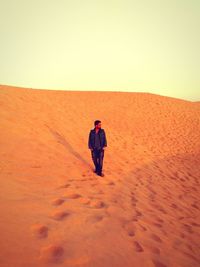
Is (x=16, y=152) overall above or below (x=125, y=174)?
above

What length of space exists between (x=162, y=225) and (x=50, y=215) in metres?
1.91

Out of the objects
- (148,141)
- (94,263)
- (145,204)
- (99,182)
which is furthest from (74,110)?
(94,263)

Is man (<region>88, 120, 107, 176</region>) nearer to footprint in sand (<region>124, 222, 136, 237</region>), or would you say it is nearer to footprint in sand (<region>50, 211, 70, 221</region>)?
footprint in sand (<region>124, 222, 136, 237</region>)

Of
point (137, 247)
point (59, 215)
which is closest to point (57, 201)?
point (59, 215)

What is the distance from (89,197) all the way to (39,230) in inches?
70.8

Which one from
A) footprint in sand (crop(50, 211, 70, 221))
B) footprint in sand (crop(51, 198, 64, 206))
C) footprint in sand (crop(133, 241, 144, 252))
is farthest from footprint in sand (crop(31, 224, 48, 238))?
footprint in sand (crop(133, 241, 144, 252))

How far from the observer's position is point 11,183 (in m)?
3.86

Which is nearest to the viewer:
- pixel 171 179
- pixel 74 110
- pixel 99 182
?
pixel 99 182

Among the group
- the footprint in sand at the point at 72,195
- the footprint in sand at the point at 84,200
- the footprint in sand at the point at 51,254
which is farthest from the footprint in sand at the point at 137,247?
the footprint in sand at the point at 72,195

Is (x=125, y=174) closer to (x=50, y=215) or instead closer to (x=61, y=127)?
(x=50, y=215)

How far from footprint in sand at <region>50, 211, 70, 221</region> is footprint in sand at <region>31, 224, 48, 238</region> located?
337 mm

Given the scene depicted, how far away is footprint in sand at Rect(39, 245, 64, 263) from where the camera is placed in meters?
2.04

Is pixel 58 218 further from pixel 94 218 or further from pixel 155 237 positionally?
pixel 155 237

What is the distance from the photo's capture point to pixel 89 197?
422 cm
